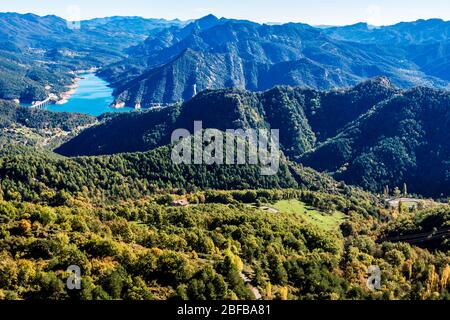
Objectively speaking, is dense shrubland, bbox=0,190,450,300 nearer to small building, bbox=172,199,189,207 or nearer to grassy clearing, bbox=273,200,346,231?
small building, bbox=172,199,189,207

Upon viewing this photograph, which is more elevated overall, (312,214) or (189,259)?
(312,214)

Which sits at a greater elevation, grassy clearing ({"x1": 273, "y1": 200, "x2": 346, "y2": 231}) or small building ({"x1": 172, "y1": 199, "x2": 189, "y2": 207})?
small building ({"x1": 172, "y1": 199, "x2": 189, "y2": 207})

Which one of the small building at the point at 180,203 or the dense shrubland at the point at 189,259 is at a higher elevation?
the small building at the point at 180,203

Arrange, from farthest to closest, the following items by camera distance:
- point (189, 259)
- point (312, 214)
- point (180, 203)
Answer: point (312, 214) < point (180, 203) < point (189, 259)

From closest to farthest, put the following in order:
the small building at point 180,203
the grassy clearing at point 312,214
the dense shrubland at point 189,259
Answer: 1. the dense shrubland at point 189,259
2. the small building at point 180,203
3. the grassy clearing at point 312,214

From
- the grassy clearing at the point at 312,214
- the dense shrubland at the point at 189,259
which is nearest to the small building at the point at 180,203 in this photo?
the dense shrubland at the point at 189,259

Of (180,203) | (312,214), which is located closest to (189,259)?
(180,203)

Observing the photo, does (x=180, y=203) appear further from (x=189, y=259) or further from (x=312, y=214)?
(x=189, y=259)

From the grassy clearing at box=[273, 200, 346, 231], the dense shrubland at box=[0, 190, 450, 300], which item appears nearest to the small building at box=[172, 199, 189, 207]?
the dense shrubland at box=[0, 190, 450, 300]

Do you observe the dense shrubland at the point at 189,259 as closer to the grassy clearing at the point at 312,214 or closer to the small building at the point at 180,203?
the small building at the point at 180,203

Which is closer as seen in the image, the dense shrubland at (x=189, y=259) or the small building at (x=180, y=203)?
the dense shrubland at (x=189, y=259)
